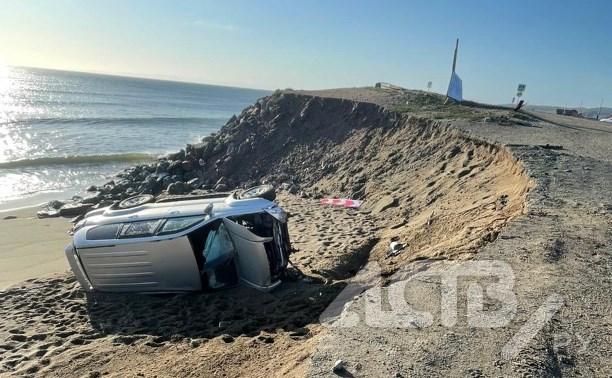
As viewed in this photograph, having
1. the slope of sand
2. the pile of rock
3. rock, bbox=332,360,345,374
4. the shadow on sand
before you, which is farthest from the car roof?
the pile of rock

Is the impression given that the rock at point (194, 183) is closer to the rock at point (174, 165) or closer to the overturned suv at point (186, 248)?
the rock at point (174, 165)

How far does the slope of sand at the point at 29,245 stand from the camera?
10.7m

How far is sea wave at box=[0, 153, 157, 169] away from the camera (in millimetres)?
26141

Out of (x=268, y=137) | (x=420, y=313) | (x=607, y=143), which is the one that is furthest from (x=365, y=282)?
(x=268, y=137)

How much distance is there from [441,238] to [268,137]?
14.3 metres

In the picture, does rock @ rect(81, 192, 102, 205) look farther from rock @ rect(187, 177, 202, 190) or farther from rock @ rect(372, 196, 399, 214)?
rock @ rect(372, 196, 399, 214)

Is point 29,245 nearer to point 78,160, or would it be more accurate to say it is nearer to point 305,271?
point 305,271

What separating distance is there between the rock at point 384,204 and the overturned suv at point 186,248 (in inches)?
217

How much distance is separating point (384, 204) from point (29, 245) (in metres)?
10.0

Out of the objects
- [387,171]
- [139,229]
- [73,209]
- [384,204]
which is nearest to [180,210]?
[139,229]

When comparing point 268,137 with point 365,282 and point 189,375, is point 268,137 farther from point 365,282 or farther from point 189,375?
point 189,375

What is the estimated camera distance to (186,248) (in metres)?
7.20

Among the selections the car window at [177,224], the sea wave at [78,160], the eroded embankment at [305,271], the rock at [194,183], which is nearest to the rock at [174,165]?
the rock at [194,183]

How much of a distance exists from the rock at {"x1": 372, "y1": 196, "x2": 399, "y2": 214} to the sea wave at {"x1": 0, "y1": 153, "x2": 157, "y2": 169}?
812 inches
